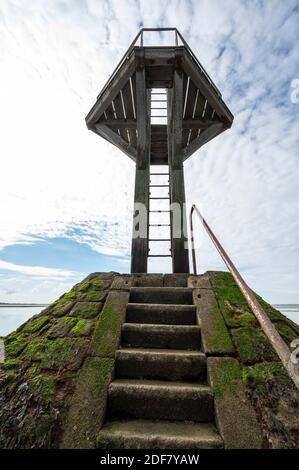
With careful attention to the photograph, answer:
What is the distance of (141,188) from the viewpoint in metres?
4.86

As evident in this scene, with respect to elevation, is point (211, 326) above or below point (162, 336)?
above

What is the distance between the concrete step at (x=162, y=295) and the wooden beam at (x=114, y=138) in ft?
13.4

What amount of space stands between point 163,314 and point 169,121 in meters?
4.60

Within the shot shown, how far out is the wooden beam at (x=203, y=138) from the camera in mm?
5859

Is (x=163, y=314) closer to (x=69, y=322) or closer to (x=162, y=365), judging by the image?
(x=162, y=365)

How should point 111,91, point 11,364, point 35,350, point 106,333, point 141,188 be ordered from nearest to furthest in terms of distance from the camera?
point 11,364
point 35,350
point 106,333
point 141,188
point 111,91

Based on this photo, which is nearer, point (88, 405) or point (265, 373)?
point (88, 405)

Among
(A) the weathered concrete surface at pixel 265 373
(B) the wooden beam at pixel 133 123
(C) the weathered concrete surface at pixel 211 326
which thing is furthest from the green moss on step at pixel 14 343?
(B) the wooden beam at pixel 133 123

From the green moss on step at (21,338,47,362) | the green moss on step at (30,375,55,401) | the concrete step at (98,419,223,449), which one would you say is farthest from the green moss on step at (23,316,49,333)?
the concrete step at (98,419,223,449)

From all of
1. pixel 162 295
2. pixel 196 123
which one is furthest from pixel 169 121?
pixel 162 295

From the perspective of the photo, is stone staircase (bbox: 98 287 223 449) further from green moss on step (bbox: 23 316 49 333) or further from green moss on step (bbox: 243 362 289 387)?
green moss on step (bbox: 23 316 49 333)

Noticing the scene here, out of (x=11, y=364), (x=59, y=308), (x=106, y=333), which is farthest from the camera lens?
(x=59, y=308)
